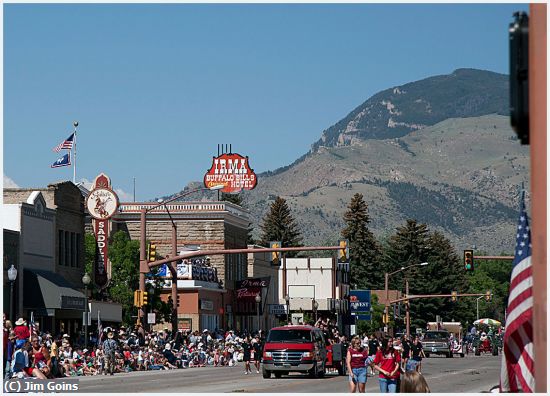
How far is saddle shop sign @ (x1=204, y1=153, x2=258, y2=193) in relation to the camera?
3927 inches

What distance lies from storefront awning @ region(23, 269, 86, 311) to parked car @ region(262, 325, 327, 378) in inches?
604

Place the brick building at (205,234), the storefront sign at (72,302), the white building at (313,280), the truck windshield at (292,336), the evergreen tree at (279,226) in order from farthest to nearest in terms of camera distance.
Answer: the evergreen tree at (279,226) → the white building at (313,280) → the brick building at (205,234) → the storefront sign at (72,302) → the truck windshield at (292,336)

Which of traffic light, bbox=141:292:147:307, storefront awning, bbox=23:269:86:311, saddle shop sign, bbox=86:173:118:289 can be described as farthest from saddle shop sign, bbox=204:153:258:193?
traffic light, bbox=141:292:147:307

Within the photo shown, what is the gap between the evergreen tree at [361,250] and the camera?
14575 cm

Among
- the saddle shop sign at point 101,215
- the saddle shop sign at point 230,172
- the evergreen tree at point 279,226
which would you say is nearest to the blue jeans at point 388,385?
the saddle shop sign at point 101,215

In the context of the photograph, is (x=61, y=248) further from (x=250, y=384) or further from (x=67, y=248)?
(x=250, y=384)

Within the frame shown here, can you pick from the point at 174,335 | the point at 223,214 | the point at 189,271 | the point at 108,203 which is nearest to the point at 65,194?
the point at 108,203

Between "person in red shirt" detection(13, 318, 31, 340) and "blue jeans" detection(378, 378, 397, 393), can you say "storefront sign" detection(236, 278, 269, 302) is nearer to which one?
"person in red shirt" detection(13, 318, 31, 340)

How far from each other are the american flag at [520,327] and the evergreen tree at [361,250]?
436 ft

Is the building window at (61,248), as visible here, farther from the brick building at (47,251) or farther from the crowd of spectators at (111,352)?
the crowd of spectators at (111,352)

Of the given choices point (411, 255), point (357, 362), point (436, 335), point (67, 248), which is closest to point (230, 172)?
point (436, 335)

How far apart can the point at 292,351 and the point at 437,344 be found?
1472 inches

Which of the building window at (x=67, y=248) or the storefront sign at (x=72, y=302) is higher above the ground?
the building window at (x=67, y=248)

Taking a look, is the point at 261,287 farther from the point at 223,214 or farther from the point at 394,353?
the point at 394,353
